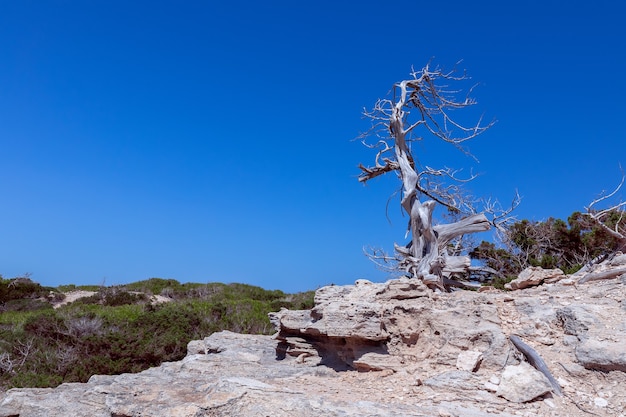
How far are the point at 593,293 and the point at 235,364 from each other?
5181mm

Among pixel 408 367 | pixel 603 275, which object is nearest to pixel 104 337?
pixel 408 367

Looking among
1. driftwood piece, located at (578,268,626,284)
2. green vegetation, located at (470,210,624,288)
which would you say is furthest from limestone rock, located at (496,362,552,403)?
green vegetation, located at (470,210,624,288)

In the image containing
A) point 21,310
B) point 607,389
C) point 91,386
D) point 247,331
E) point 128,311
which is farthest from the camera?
point 21,310

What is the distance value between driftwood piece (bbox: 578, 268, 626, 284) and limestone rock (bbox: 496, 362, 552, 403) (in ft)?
11.6

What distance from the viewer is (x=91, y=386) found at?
604cm

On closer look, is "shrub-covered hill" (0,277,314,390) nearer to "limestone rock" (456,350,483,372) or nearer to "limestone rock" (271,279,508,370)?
"limestone rock" (271,279,508,370)

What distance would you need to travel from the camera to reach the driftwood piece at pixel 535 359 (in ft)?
16.1

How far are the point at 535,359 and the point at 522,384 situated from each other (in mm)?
580

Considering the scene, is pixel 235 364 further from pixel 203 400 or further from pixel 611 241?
pixel 611 241

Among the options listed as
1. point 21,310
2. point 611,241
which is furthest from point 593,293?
point 21,310

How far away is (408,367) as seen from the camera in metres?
5.75

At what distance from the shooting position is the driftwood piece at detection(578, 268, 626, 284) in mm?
7531

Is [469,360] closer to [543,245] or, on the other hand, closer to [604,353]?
[604,353]

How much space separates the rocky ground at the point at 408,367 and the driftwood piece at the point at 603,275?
0.48 ft
